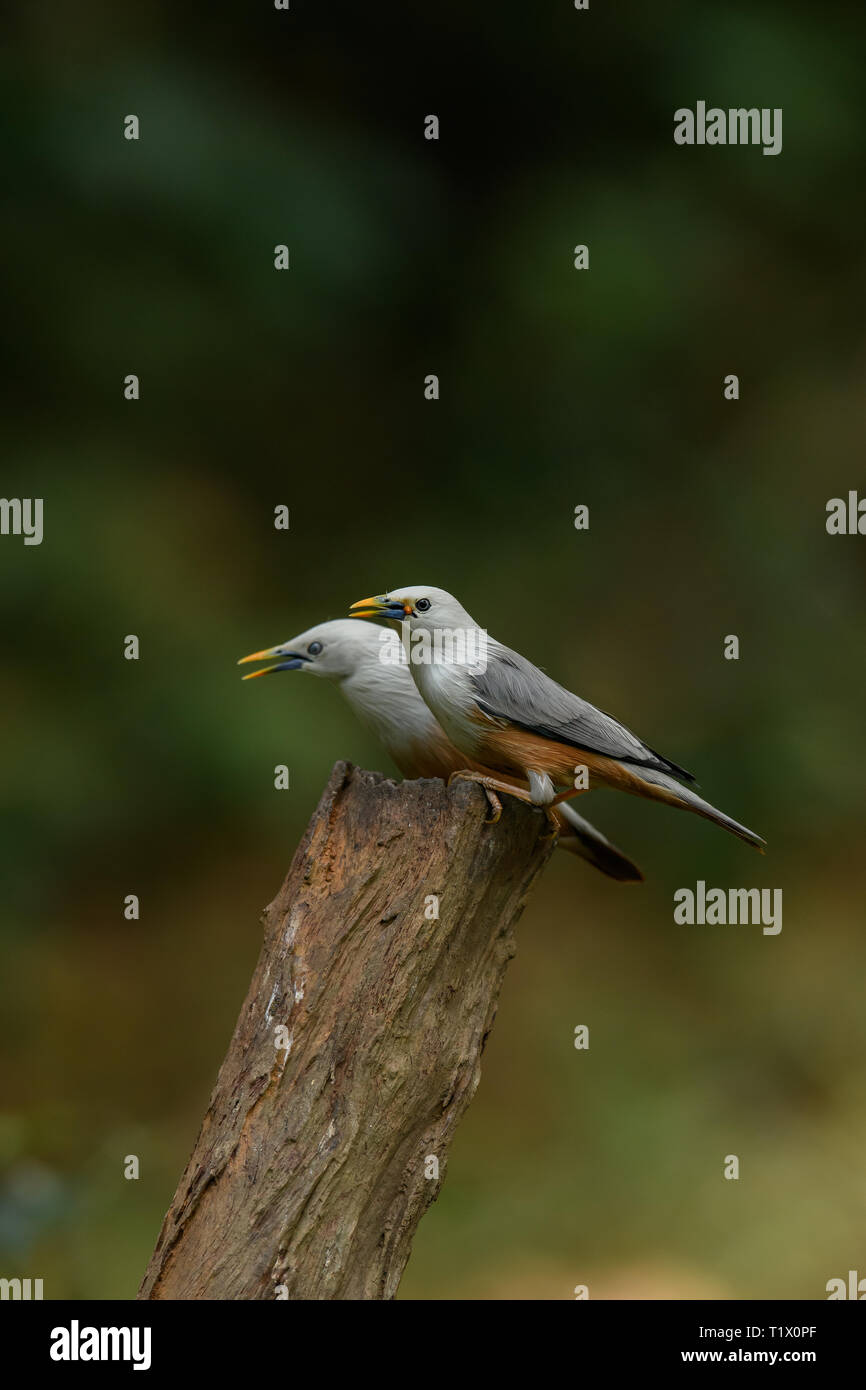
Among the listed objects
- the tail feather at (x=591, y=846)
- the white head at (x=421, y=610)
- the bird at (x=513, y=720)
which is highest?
the white head at (x=421, y=610)

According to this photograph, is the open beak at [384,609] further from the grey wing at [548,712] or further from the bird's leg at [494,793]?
the bird's leg at [494,793]

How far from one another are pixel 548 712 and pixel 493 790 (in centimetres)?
23

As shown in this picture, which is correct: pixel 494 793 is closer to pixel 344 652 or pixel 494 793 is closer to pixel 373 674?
pixel 373 674

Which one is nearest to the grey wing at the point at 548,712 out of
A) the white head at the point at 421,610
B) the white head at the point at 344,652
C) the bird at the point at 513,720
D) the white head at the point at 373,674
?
the bird at the point at 513,720

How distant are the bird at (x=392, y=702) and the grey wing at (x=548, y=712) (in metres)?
0.35

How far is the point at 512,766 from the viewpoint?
9.94 ft

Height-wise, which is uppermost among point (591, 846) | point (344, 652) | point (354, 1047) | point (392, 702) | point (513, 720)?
point (344, 652)

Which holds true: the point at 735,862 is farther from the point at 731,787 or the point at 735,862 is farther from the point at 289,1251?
the point at 289,1251

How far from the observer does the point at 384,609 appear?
307 cm

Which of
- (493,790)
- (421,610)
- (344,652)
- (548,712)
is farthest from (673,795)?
(344,652)

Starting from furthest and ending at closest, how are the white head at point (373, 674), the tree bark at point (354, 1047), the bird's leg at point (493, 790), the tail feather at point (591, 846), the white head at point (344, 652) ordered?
the white head at point (344, 652) → the white head at point (373, 674) → the tail feather at point (591, 846) → the bird's leg at point (493, 790) → the tree bark at point (354, 1047)

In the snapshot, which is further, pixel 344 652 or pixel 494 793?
pixel 344 652

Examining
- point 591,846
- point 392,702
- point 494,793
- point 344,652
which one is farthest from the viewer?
point 344,652

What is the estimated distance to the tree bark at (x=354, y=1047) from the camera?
8.51 ft
